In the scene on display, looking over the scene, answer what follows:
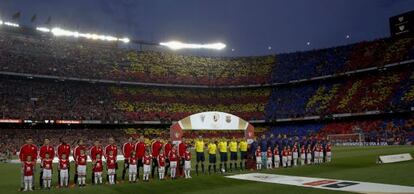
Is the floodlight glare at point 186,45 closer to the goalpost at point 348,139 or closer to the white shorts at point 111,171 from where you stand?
the goalpost at point 348,139

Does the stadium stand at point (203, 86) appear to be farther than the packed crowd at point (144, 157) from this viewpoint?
Yes

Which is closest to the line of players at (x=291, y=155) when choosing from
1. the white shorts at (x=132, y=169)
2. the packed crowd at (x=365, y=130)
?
the white shorts at (x=132, y=169)

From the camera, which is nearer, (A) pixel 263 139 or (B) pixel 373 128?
(A) pixel 263 139

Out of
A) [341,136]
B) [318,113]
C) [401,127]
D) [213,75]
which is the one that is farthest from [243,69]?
[401,127]

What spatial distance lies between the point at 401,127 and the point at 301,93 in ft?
79.6

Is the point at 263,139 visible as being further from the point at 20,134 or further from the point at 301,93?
the point at 301,93

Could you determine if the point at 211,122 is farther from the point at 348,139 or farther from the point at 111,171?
the point at 348,139

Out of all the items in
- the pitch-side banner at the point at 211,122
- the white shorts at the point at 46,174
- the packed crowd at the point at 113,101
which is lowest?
the white shorts at the point at 46,174

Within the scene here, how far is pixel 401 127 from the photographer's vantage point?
57.4 metres

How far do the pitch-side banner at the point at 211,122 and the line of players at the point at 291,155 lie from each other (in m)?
4.79

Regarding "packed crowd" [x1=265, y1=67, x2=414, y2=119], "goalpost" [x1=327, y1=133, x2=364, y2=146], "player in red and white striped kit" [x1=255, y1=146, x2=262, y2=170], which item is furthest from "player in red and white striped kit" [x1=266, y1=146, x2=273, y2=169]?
"packed crowd" [x1=265, y1=67, x2=414, y2=119]

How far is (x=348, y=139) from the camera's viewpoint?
60.6 meters

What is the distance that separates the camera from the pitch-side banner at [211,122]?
28.4 metres

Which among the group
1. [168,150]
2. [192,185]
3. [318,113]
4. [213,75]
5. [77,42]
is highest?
[77,42]
